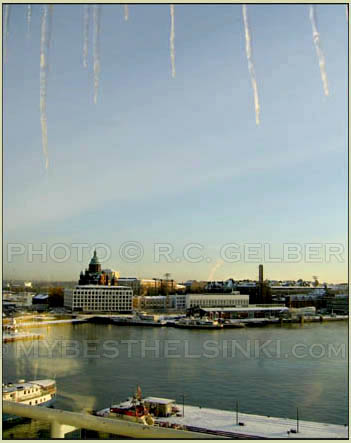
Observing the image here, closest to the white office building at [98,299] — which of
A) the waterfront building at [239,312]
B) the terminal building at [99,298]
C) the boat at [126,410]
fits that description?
the terminal building at [99,298]

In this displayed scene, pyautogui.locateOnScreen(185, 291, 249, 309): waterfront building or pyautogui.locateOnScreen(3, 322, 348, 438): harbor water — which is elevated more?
pyautogui.locateOnScreen(3, 322, 348, 438): harbor water

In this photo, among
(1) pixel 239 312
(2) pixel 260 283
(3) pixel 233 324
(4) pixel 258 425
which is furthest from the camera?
(2) pixel 260 283

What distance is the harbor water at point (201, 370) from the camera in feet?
13.8

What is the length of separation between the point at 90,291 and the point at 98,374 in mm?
10581

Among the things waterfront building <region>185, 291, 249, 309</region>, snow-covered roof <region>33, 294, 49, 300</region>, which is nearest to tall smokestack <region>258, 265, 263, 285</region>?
waterfront building <region>185, 291, 249, 309</region>

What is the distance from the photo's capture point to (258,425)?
3381mm

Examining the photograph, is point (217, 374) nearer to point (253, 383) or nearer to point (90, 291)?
point (253, 383)

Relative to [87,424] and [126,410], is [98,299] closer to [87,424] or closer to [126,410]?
[126,410]

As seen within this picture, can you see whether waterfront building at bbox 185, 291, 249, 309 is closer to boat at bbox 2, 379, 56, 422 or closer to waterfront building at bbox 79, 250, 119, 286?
waterfront building at bbox 79, 250, 119, 286

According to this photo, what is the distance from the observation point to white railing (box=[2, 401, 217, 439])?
0.54 meters

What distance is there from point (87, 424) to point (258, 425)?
10.2 feet

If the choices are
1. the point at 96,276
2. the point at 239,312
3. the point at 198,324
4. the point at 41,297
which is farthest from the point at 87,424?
the point at 96,276

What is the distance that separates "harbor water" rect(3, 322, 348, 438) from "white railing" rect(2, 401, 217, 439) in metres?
3.48

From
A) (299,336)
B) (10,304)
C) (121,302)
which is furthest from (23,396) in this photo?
(121,302)
